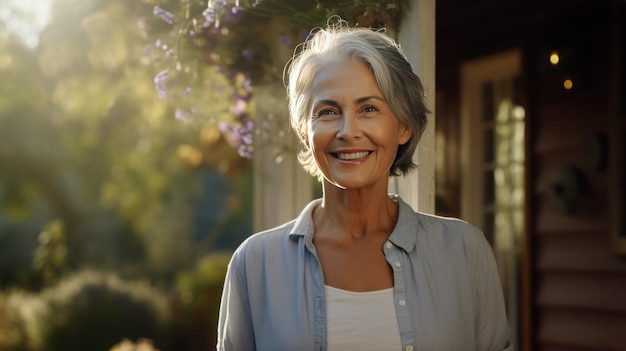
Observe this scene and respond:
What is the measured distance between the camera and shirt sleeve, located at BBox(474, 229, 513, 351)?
2.45 m

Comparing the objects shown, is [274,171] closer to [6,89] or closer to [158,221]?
[6,89]

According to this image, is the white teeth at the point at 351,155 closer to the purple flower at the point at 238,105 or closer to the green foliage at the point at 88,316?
the purple flower at the point at 238,105

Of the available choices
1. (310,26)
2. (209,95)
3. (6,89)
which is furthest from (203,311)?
(310,26)

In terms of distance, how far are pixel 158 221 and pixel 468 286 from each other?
1185 centimetres

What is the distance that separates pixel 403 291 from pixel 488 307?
0.70ft

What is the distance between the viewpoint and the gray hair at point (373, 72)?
2430 millimetres

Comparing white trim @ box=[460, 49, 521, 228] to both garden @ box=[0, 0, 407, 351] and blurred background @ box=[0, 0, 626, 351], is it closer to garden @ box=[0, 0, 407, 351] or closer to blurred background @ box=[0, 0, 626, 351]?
blurred background @ box=[0, 0, 626, 351]

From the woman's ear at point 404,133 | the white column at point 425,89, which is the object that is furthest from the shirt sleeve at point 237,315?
the white column at point 425,89

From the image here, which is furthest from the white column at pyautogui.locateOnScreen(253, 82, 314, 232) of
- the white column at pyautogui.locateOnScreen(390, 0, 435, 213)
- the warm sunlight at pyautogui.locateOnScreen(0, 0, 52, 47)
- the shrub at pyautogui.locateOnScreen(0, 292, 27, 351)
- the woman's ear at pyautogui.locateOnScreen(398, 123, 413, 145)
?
the shrub at pyautogui.locateOnScreen(0, 292, 27, 351)

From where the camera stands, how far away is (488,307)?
2455 millimetres

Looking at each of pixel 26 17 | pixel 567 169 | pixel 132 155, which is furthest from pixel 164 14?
pixel 132 155

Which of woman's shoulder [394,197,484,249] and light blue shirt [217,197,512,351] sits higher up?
woman's shoulder [394,197,484,249]

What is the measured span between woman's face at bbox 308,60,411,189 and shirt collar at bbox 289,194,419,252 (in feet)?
0.49

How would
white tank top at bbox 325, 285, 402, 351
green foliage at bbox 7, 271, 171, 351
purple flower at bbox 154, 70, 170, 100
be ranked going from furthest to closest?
green foliage at bbox 7, 271, 171, 351 → purple flower at bbox 154, 70, 170, 100 → white tank top at bbox 325, 285, 402, 351
